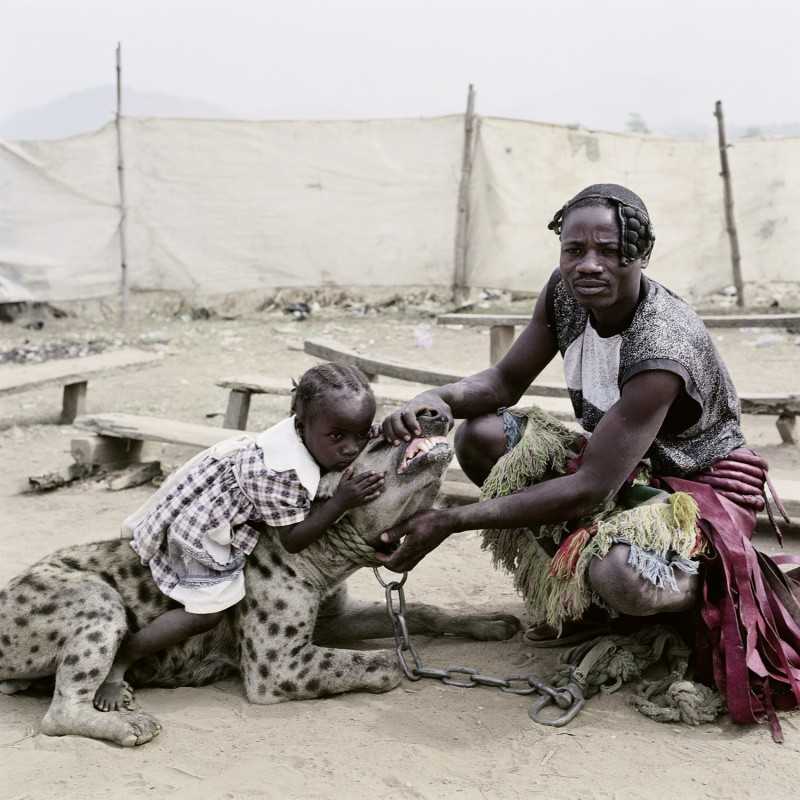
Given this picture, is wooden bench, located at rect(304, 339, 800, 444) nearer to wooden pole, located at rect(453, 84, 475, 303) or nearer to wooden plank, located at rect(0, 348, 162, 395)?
wooden plank, located at rect(0, 348, 162, 395)

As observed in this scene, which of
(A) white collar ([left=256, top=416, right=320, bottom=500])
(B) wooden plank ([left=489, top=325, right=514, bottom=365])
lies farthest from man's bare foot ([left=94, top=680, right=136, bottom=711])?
(B) wooden plank ([left=489, top=325, right=514, bottom=365])

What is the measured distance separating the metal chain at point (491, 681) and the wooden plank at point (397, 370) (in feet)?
9.99

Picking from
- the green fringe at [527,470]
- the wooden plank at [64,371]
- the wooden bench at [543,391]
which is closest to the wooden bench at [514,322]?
the wooden bench at [543,391]

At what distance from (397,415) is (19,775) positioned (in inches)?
58.8

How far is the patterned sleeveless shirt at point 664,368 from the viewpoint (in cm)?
308

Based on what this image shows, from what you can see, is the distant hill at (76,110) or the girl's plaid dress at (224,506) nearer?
the girl's plaid dress at (224,506)

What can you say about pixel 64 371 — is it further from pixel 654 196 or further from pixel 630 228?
pixel 654 196

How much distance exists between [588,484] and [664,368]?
1.37ft

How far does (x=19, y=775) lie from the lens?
9.07 feet

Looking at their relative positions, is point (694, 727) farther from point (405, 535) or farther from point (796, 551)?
point (796, 551)

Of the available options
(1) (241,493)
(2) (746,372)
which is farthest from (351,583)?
(2) (746,372)

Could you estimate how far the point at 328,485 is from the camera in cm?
318

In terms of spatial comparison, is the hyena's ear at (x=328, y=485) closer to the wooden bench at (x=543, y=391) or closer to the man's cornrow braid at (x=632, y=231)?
the man's cornrow braid at (x=632, y=231)

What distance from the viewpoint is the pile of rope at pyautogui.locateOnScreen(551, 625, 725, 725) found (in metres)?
3.06
